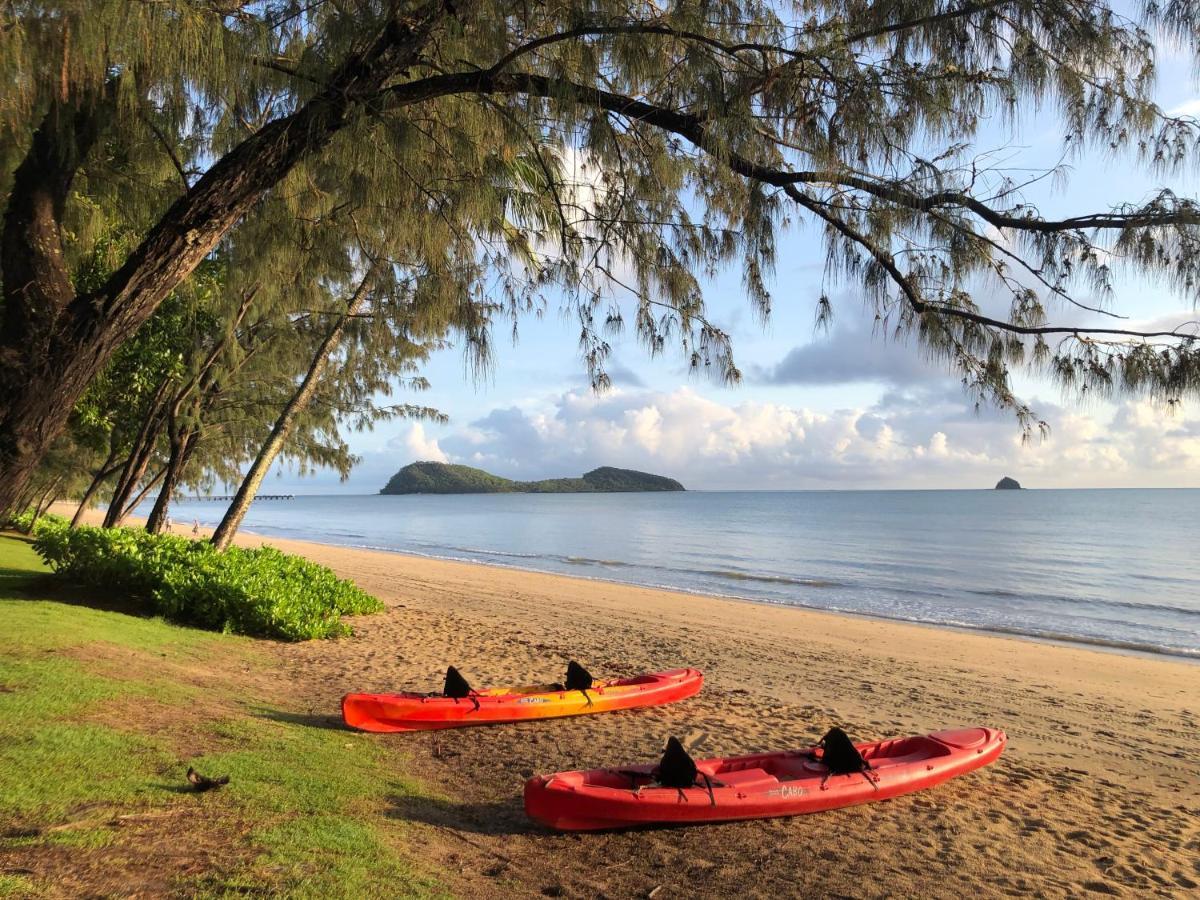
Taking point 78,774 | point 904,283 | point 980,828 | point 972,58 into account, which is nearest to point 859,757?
point 980,828

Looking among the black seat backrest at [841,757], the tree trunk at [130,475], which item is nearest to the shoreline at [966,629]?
the tree trunk at [130,475]

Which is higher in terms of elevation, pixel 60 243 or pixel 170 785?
pixel 60 243

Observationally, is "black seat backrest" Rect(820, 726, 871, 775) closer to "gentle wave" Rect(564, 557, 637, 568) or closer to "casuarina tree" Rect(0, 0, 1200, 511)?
"casuarina tree" Rect(0, 0, 1200, 511)

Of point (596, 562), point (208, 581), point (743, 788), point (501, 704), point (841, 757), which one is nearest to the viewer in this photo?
point (743, 788)

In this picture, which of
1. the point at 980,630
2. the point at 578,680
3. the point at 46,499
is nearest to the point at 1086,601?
the point at 980,630

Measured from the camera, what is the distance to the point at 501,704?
6.26 meters

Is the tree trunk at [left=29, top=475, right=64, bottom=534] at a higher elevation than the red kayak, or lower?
higher

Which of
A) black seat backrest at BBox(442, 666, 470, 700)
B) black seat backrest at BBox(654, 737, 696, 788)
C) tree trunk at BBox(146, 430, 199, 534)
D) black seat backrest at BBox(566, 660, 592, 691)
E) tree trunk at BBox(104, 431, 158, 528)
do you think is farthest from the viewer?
tree trunk at BBox(146, 430, 199, 534)

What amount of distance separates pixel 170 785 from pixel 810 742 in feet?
15.5

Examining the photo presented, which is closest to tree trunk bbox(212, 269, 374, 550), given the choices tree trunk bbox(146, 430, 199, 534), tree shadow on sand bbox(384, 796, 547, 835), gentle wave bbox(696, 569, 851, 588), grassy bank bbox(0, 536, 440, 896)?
tree trunk bbox(146, 430, 199, 534)

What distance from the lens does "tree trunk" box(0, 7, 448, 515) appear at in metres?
3.03

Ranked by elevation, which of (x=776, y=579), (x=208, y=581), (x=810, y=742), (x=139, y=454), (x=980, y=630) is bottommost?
(x=980, y=630)

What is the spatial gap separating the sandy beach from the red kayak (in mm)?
96

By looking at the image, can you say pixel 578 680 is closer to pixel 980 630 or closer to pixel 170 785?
pixel 170 785
